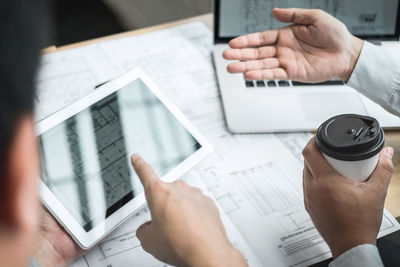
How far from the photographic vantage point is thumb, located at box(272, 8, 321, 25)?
0.87m

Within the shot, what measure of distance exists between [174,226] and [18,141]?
34 centimetres

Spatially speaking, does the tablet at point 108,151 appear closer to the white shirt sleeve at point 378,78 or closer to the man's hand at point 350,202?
the man's hand at point 350,202

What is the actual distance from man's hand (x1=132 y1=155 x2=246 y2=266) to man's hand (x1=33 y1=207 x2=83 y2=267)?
0.13m

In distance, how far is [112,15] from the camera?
1.91m

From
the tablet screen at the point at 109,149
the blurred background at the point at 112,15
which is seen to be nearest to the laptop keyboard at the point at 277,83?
the tablet screen at the point at 109,149

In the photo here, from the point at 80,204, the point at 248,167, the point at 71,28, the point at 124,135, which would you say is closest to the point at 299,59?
the point at 248,167

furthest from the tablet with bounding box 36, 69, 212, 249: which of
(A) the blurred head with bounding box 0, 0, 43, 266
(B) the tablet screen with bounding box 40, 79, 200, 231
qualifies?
(A) the blurred head with bounding box 0, 0, 43, 266

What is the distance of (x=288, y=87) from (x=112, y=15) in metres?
1.20

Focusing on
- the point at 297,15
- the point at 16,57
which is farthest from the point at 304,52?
the point at 16,57

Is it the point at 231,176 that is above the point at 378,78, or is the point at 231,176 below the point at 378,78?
below

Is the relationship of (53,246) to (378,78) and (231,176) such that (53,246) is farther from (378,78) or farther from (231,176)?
(378,78)

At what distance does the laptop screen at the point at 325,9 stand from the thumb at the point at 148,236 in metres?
0.54

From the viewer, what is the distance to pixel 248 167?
2.69 feet

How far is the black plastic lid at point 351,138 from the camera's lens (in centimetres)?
58
